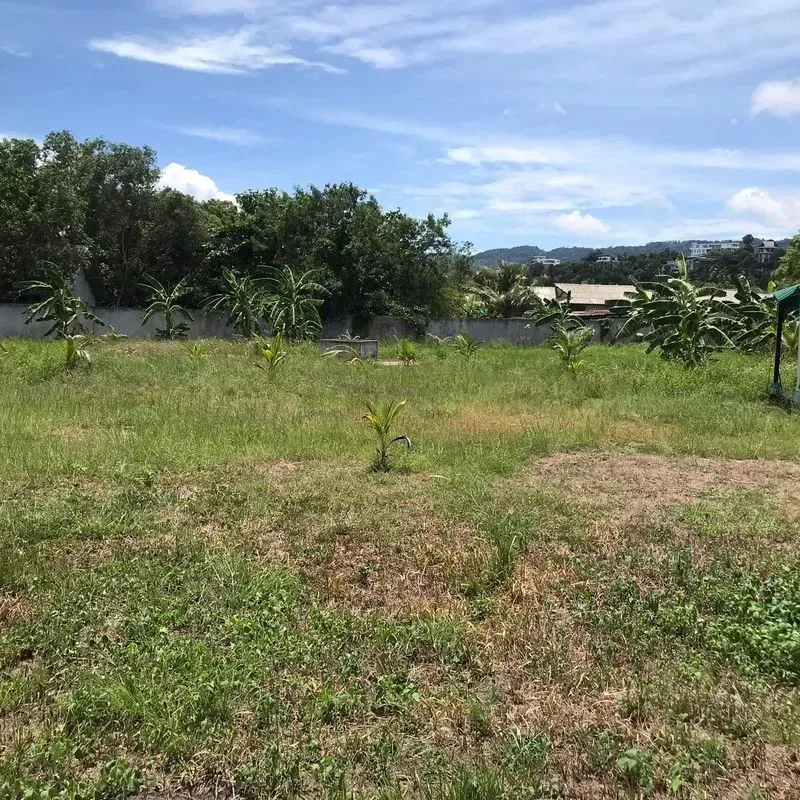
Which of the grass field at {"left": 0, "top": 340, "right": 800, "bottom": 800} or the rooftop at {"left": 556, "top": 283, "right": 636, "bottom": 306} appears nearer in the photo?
the grass field at {"left": 0, "top": 340, "right": 800, "bottom": 800}

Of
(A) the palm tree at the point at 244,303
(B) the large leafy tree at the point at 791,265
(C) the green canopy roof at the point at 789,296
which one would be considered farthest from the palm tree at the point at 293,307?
(B) the large leafy tree at the point at 791,265

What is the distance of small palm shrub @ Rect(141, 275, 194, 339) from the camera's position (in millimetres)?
23625

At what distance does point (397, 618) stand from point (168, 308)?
21.7m

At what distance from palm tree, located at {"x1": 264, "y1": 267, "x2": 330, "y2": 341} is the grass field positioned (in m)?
15.0

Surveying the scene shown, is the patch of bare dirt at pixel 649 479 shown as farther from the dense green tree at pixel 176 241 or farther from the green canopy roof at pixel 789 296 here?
the dense green tree at pixel 176 241

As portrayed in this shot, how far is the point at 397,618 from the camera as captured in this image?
3.67 metres

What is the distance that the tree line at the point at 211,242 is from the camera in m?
22.7

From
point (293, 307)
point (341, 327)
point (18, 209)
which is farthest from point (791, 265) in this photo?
point (18, 209)

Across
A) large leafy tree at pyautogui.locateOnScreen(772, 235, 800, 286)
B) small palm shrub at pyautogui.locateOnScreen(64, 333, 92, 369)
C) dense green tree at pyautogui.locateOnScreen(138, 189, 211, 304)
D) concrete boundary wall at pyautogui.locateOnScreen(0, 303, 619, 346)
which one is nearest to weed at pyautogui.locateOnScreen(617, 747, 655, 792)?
small palm shrub at pyautogui.locateOnScreen(64, 333, 92, 369)

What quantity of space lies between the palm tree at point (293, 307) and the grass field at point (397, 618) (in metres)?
15.0

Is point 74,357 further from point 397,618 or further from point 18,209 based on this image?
point 397,618

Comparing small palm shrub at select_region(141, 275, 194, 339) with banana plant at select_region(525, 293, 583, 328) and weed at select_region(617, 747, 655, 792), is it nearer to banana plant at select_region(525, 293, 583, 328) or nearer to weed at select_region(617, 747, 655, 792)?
banana plant at select_region(525, 293, 583, 328)

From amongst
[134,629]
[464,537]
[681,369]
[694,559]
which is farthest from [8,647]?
[681,369]

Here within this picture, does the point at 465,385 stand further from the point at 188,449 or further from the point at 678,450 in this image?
the point at 188,449
